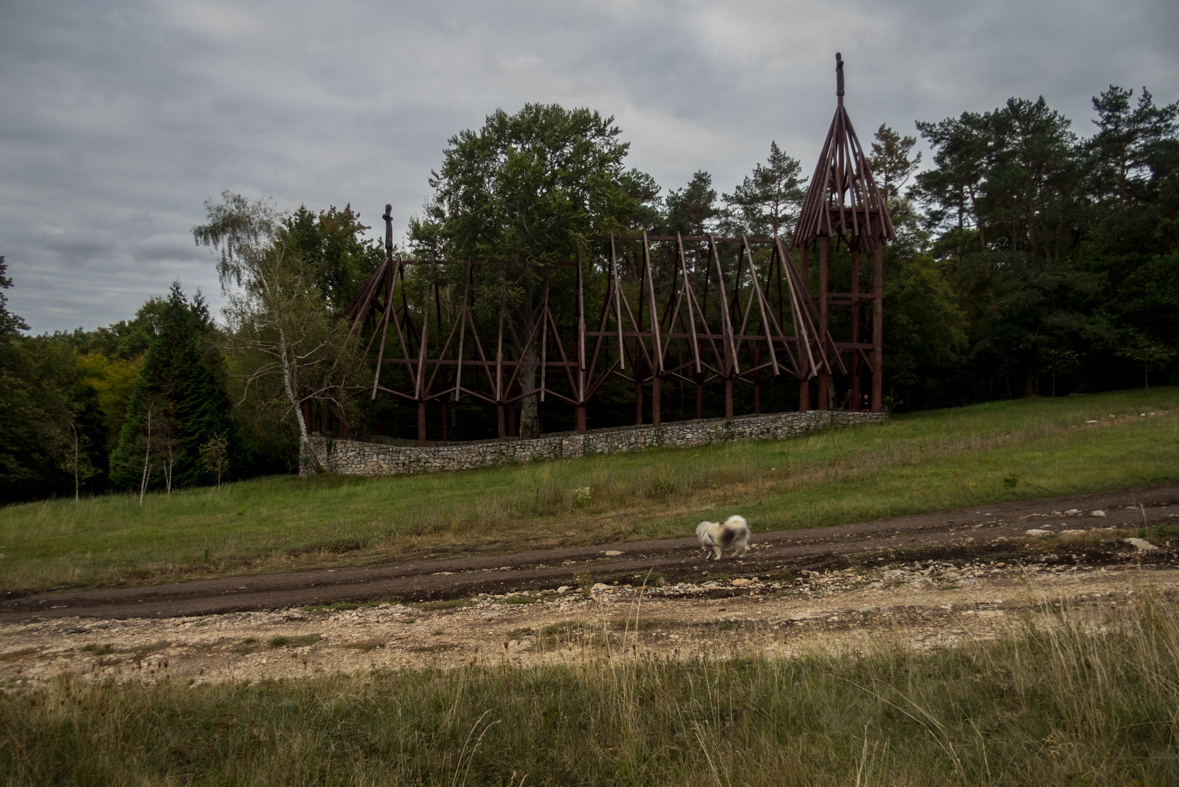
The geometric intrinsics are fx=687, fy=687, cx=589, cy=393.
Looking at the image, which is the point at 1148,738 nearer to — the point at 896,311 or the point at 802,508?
the point at 802,508

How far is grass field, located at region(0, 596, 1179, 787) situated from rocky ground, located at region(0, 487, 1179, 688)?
25.2 inches

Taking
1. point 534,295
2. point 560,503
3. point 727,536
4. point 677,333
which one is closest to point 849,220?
point 677,333

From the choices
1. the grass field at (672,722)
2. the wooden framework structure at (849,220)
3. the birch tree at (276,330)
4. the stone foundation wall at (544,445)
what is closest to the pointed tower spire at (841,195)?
the wooden framework structure at (849,220)

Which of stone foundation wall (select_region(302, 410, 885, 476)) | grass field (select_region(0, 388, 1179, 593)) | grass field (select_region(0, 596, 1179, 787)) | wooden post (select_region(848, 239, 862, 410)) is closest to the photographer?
grass field (select_region(0, 596, 1179, 787))

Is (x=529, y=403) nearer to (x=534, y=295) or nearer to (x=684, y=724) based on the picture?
(x=534, y=295)

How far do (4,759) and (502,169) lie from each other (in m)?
31.9

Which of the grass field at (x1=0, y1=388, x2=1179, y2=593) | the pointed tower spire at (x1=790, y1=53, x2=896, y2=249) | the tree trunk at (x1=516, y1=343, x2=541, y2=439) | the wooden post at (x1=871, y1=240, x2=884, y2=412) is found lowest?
the grass field at (x1=0, y1=388, x2=1179, y2=593)

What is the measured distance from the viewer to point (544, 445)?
30781 millimetres

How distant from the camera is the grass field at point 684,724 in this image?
4.01 metres

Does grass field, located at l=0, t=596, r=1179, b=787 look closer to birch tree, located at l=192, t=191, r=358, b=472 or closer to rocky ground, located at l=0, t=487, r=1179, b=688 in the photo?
rocky ground, located at l=0, t=487, r=1179, b=688

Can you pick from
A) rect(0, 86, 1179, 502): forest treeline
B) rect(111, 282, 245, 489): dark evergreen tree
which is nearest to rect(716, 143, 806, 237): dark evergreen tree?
rect(0, 86, 1179, 502): forest treeline

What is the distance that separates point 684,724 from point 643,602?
435cm

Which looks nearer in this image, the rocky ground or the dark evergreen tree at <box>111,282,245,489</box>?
the rocky ground

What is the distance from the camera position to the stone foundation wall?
2989cm
